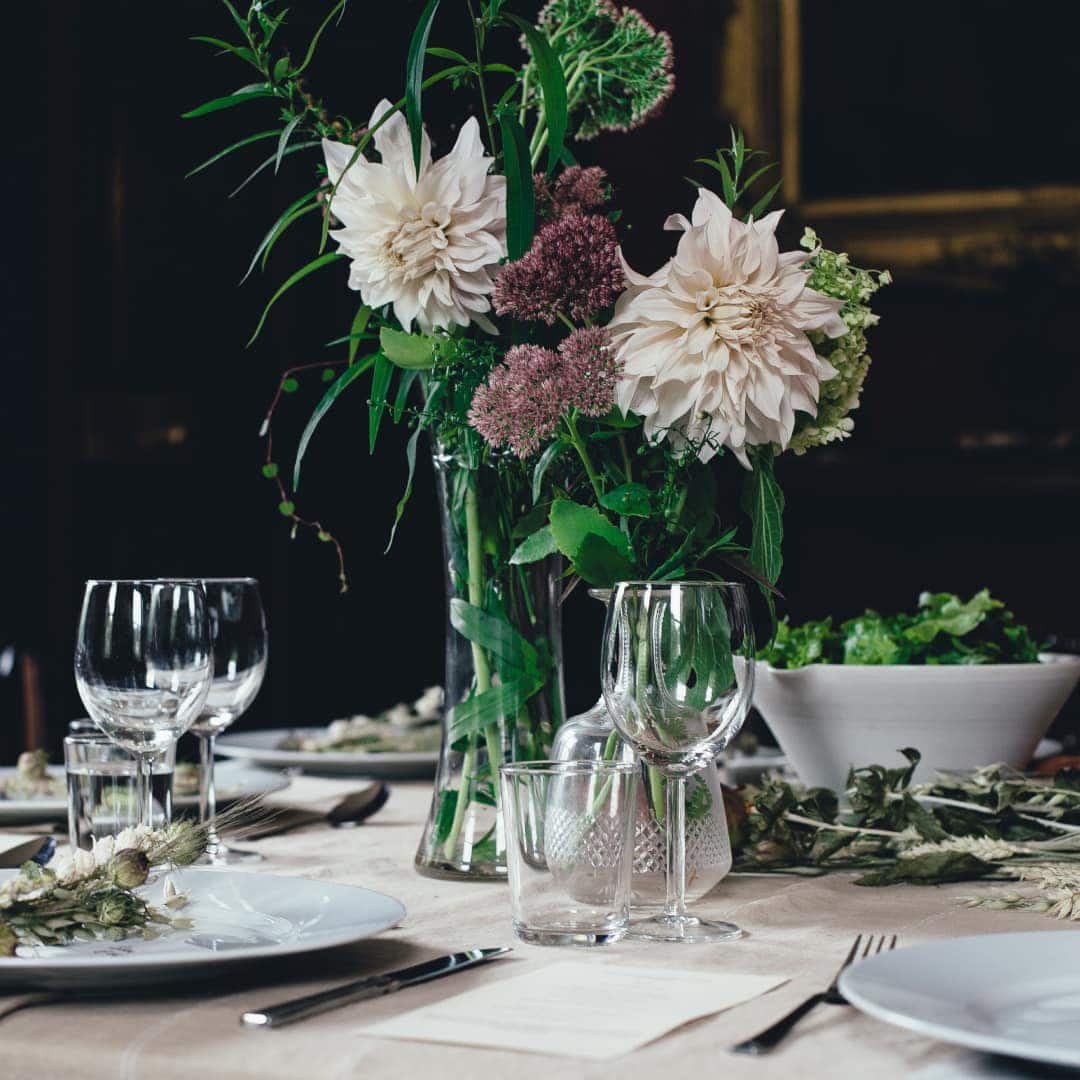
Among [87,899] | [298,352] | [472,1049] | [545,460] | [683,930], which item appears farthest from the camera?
[298,352]

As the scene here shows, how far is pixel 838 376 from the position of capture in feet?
3.26

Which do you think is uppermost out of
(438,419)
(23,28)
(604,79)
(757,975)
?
(23,28)

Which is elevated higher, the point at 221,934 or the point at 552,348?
the point at 552,348

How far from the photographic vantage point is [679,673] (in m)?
0.89

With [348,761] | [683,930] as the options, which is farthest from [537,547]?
[348,761]

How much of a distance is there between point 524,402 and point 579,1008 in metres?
0.38

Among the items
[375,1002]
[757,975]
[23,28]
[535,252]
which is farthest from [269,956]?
[23,28]

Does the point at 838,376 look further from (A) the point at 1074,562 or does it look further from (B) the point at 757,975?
(A) the point at 1074,562

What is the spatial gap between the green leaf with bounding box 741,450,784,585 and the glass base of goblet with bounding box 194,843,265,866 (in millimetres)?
493

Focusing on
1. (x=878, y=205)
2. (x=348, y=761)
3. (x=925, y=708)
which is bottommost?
(x=348, y=761)

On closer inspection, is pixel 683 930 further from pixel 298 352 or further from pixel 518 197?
pixel 298 352

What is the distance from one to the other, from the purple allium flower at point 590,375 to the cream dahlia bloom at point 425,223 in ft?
0.34

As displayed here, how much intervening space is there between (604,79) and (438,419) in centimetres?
29

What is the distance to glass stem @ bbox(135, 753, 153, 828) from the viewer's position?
43.2 inches
